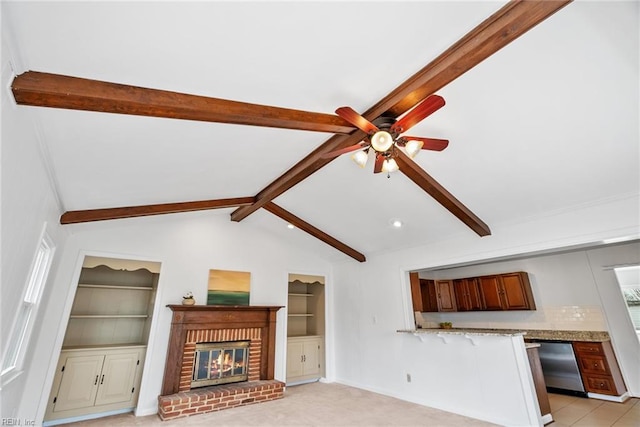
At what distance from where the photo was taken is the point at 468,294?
6434 millimetres

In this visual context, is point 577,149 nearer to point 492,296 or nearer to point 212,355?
point 492,296

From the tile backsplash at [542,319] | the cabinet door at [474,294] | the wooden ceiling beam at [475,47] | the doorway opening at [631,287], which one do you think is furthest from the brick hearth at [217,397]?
the doorway opening at [631,287]

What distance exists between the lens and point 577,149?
2.78 metres

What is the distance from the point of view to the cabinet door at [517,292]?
559cm

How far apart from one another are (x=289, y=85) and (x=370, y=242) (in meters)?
4.00

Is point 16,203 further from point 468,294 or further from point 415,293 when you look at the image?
point 468,294

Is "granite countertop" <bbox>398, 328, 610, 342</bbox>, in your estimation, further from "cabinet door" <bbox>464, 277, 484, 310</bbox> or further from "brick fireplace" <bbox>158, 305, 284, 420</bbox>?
"brick fireplace" <bbox>158, 305, 284, 420</bbox>

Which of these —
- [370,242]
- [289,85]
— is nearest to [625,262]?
[370,242]

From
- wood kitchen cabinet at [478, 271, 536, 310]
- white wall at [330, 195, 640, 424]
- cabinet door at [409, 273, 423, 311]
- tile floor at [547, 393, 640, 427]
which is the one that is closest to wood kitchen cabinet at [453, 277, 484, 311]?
wood kitchen cabinet at [478, 271, 536, 310]

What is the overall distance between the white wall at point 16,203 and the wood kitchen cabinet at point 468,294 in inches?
280

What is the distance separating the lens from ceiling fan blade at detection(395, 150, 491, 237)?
3314mm

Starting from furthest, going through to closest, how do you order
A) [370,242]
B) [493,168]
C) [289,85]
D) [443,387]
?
1. [370,242]
2. [443,387]
3. [493,168]
4. [289,85]

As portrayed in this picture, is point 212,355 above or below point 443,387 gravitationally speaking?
above

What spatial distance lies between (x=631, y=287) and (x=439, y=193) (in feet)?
13.7
